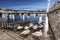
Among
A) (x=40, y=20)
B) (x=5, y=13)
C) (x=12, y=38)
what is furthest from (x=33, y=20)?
(x=12, y=38)

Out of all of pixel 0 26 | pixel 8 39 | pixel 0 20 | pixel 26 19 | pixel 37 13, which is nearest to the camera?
pixel 8 39

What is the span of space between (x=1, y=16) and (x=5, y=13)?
234mm

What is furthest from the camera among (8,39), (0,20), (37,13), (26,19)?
(26,19)

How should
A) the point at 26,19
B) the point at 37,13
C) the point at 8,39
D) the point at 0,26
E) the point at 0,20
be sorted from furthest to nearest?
the point at 26,19 → the point at 37,13 → the point at 0,20 → the point at 0,26 → the point at 8,39

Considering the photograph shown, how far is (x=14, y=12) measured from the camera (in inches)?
224

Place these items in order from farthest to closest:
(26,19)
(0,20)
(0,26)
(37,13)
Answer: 1. (26,19)
2. (37,13)
3. (0,20)
4. (0,26)

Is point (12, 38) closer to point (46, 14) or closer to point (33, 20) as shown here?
point (46, 14)

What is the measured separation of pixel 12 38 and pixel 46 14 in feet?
→ 8.98

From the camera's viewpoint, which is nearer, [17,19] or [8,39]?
[8,39]

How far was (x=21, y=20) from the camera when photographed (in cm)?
699

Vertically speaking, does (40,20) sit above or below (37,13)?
below

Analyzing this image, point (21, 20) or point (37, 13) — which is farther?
point (21, 20)

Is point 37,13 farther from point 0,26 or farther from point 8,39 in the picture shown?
point 8,39

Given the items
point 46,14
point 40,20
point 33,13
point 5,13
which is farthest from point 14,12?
point 40,20
